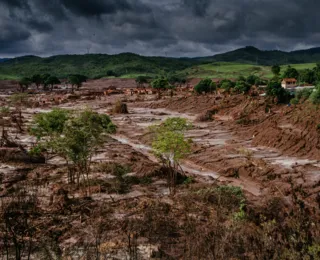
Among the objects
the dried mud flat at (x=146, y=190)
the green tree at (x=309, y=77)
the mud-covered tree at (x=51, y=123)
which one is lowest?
the dried mud flat at (x=146, y=190)

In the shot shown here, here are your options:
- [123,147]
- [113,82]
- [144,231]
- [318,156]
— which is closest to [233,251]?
[144,231]

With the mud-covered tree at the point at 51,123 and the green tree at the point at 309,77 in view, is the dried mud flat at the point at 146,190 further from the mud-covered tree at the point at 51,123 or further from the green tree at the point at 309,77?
the green tree at the point at 309,77

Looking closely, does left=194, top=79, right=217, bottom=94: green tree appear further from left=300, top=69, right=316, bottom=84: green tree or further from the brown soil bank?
→ left=300, top=69, right=316, bottom=84: green tree

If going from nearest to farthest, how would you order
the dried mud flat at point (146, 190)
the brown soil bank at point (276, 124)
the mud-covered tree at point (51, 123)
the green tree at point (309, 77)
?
the dried mud flat at point (146, 190) < the mud-covered tree at point (51, 123) < the brown soil bank at point (276, 124) < the green tree at point (309, 77)

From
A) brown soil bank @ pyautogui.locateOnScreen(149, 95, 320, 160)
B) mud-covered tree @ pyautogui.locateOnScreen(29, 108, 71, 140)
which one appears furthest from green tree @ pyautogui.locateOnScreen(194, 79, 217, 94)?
mud-covered tree @ pyautogui.locateOnScreen(29, 108, 71, 140)

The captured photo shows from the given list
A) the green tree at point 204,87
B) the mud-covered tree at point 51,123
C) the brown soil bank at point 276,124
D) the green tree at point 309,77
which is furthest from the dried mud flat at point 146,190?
the green tree at point 309,77

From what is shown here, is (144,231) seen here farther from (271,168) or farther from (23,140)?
(23,140)

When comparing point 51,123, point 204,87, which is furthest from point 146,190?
point 204,87
